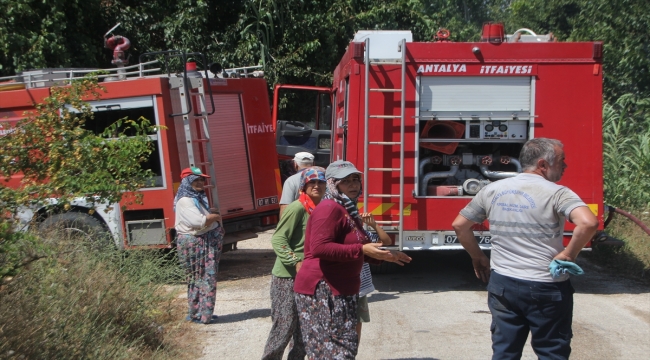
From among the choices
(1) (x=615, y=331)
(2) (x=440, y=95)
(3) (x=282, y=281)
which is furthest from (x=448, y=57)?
(3) (x=282, y=281)

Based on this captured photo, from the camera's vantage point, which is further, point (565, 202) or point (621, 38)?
point (621, 38)

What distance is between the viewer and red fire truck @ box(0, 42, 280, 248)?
9047 millimetres

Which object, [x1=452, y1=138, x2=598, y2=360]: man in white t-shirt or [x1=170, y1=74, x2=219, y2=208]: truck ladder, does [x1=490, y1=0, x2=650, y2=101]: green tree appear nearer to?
[x1=170, y1=74, x2=219, y2=208]: truck ladder

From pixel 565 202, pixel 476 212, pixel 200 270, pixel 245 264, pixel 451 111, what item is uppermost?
pixel 451 111

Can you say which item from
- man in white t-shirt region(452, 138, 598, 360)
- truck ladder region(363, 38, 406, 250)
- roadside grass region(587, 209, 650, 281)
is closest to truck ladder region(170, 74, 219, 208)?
truck ladder region(363, 38, 406, 250)

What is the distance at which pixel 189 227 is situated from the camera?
713 centimetres

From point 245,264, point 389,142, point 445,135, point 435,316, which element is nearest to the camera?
point 435,316

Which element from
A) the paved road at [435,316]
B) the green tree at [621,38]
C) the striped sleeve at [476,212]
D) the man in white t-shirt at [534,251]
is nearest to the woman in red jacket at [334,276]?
the striped sleeve at [476,212]

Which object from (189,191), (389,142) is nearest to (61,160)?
(189,191)

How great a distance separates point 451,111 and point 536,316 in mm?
4320

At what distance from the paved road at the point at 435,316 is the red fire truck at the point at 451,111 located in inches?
30.4

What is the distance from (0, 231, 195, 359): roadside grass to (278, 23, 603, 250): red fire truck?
271cm

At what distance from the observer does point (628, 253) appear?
10164mm

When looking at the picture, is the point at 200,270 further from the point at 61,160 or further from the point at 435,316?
the point at 435,316
